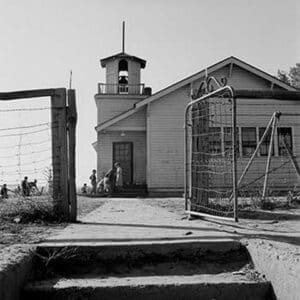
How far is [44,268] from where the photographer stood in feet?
12.5

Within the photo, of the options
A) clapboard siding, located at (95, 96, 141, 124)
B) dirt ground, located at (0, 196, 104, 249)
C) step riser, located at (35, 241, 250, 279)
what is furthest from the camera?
clapboard siding, located at (95, 96, 141, 124)

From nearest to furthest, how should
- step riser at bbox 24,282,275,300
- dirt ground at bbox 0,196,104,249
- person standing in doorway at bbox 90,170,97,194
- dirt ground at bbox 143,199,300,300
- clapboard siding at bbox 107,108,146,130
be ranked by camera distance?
dirt ground at bbox 143,199,300,300 < step riser at bbox 24,282,275,300 < dirt ground at bbox 0,196,104,249 < clapboard siding at bbox 107,108,146,130 < person standing in doorway at bbox 90,170,97,194

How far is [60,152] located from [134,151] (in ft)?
48.4

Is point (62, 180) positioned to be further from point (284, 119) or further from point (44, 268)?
point (284, 119)

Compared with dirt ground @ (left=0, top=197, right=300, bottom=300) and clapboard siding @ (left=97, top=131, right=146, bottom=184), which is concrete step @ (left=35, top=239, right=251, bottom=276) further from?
clapboard siding @ (left=97, top=131, right=146, bottom=184)

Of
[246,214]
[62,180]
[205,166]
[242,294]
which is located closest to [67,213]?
[62,180]

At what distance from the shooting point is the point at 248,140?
20297 millimetres

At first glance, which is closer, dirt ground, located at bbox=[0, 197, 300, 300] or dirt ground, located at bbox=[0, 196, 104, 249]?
dirt ground, located at bbox=[0, 197, 300, 300]

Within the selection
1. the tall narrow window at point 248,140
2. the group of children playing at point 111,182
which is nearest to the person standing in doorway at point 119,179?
the group of children playing at point 111,182

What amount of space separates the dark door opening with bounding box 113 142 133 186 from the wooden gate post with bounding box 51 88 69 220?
47.7 feet

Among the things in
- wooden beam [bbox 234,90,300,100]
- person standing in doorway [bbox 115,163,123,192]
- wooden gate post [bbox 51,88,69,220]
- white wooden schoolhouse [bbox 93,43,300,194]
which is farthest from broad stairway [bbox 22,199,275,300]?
white wooden schoolhouse [bbox 93,43,300,194]

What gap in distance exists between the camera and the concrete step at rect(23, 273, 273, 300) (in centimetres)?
338

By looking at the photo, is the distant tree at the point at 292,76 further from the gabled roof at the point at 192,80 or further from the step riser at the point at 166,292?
the step riser at the point at 166,292

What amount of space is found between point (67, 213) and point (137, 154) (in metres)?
15.0
